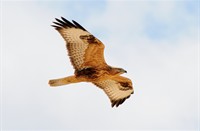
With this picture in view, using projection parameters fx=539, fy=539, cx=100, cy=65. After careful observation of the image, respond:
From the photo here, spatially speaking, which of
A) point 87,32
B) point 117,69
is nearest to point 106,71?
point 117,69

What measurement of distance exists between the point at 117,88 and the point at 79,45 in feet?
5.47

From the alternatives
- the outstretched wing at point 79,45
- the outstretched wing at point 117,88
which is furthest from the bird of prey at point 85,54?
the outstretched wing at point 117,88

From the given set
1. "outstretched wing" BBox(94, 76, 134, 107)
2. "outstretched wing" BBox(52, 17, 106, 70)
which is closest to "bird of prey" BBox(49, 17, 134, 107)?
"outstretched wing" BBox(52, 17, 106, 70)

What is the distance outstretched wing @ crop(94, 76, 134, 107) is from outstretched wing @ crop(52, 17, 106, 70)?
1061 millimetres

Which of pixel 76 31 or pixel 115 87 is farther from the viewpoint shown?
pixel 115 87

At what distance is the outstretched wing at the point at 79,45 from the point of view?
40.6ft

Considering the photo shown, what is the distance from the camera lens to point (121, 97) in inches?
523

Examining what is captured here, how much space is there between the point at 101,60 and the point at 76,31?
2.96 ft

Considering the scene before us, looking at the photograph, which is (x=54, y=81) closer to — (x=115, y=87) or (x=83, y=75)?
(x=83, y=75)

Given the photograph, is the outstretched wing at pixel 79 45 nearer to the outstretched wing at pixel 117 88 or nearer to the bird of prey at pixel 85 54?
the bird of prey at pixel 85 54

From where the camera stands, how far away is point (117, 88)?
528 inches

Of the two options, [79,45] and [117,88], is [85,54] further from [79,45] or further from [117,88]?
[117,88]

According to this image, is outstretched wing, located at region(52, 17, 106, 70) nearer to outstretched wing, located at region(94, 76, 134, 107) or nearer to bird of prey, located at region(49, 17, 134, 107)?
bird of prey, located at region(49, 17, 134, 107)

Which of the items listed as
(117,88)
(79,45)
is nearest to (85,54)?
(79,45)
